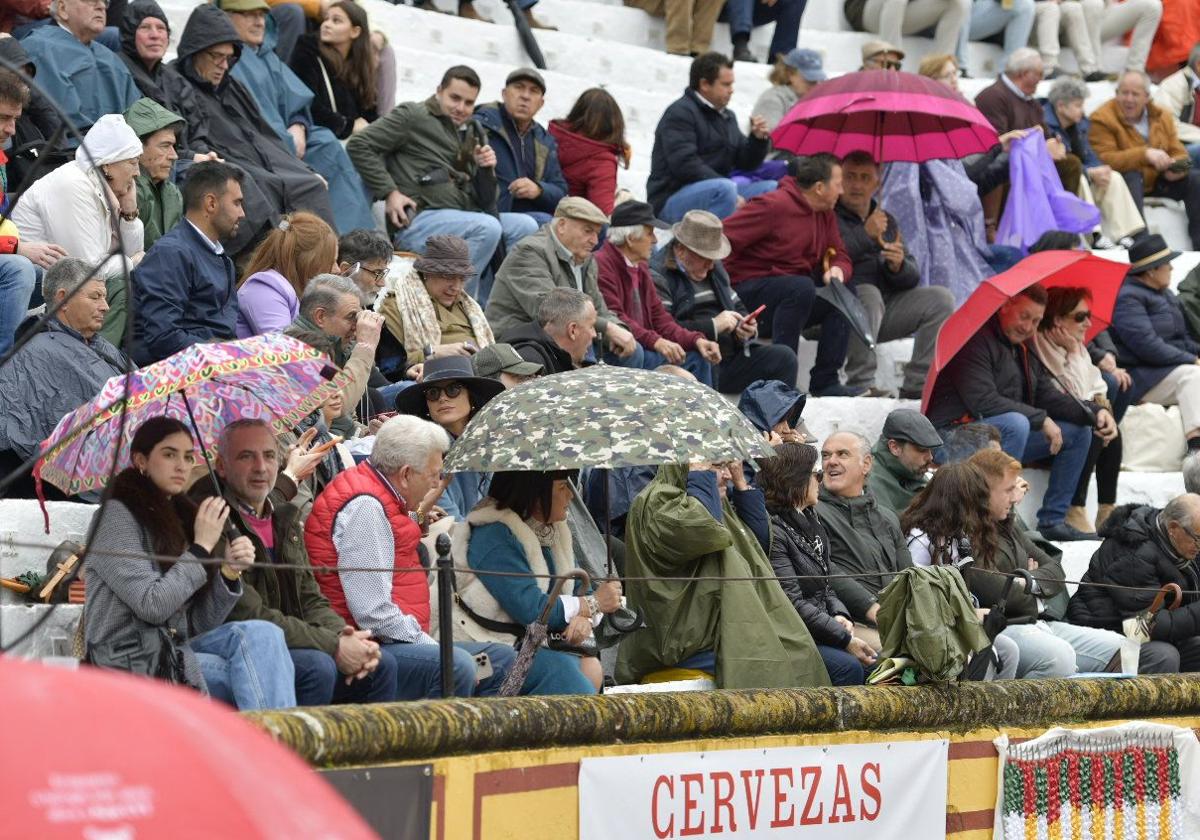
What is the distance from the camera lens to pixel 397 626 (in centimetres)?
723

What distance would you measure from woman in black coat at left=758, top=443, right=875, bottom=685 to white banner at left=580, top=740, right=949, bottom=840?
0.71 metres

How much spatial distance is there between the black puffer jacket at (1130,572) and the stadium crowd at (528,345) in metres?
0.02

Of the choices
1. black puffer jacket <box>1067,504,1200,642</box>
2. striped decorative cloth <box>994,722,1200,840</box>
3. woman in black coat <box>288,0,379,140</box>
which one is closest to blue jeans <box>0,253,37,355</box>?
striped decorative cloth <box>994,722,1200,840</box>

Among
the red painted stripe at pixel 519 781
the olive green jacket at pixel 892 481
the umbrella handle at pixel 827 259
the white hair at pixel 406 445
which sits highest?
the white hair at pixel 406 445

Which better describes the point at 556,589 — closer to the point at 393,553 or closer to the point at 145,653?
the point at 393,553

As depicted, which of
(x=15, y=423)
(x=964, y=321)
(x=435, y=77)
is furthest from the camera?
(x=435, y=77)

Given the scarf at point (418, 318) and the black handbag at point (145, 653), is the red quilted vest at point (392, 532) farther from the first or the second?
the scarf at point (418, 318)

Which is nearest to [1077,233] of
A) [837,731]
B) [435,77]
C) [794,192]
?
[794,192]

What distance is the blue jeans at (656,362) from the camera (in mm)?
11203

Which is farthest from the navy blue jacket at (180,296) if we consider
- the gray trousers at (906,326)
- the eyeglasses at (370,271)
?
the gray trousers at (906,326)

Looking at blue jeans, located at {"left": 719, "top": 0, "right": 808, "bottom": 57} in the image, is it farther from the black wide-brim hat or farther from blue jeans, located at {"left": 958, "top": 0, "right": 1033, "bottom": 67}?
the black wide-brim hat

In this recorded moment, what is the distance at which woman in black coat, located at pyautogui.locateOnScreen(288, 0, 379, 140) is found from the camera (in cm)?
1293

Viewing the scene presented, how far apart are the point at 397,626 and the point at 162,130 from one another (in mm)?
3557

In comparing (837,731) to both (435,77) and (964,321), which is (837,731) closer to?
(964,321)
